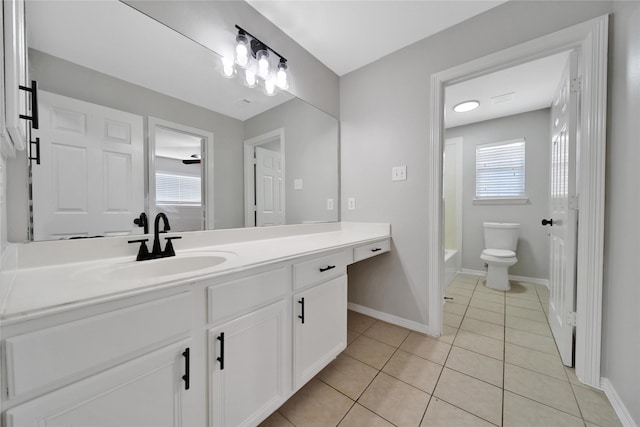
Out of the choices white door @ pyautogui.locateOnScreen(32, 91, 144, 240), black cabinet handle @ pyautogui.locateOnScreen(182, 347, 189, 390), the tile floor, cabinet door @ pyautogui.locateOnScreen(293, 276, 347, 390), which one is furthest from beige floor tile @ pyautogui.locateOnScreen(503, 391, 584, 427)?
white door @ pyautogui.locateOnScreen(32, 91, 144, 240)

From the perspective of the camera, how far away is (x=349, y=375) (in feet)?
4.59

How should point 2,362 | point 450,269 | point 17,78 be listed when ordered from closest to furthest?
point 2,362
point 17,78
point 450,269

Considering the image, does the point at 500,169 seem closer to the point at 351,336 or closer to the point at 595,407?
the point at 595,407

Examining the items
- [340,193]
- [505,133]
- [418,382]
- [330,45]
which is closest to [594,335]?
[418,382]

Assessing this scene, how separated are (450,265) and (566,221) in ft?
5.84

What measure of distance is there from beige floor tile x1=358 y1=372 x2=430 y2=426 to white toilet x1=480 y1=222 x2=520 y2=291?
2185mm

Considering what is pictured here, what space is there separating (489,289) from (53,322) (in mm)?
3544

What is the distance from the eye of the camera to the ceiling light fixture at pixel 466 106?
274 centimetres

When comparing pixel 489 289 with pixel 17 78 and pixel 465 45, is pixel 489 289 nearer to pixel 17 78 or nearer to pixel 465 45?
pixel 465 45

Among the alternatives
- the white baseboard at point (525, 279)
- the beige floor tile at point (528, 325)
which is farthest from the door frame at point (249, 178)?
the white baseboard at point (525, 279)

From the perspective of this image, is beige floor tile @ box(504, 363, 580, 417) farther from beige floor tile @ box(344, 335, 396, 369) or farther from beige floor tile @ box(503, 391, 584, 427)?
beige floor tile @ box(344, 335, 396, 369)

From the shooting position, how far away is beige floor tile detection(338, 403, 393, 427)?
3.54ft

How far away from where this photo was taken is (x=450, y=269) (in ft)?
10.1

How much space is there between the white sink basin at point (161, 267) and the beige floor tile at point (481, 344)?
68.6 inches
